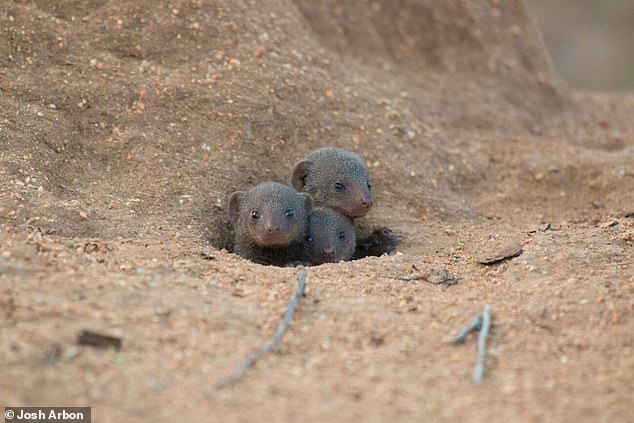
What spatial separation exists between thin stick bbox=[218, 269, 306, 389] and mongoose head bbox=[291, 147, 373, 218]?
1798 mm

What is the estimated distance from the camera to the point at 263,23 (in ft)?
21.7

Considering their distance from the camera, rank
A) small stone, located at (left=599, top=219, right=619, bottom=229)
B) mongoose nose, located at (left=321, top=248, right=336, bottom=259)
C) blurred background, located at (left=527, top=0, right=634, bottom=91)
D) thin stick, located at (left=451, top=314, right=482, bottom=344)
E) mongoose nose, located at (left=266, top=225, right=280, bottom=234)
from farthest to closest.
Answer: blurred background, located at (left=527, top=0, right=634, bottom=91), small stone, located at (left=599, top=219, right=619, bottom=229), mongoose nose, located at (left=321, top=248, right=336, bottom=259), mongoose nose, located at (left=266, top=225, right=280, bottom=234), thin stick, located at (left=451, top=314, right=482, bottom=344)

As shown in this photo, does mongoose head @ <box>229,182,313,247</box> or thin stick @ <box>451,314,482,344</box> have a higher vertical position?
mongoose head @ <box>229,182,313,247</box>

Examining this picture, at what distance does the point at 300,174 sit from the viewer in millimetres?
5938

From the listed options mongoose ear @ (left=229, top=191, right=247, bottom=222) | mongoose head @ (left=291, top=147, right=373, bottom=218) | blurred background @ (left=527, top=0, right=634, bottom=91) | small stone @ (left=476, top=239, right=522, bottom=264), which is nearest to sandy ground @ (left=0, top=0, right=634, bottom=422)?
small stone @ (left=476, top=239, right=522, bottom=264)

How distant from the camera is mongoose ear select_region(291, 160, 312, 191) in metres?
5.91

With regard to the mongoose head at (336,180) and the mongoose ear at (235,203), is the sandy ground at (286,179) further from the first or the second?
the mongoose head at (336,180)

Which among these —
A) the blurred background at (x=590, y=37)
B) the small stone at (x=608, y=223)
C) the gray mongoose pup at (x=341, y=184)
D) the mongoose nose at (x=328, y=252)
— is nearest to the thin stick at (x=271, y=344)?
the mongoose nose at (x=328, y=252)

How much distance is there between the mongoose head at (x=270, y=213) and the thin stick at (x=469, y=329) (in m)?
1.91

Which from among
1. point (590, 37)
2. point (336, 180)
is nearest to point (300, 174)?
point (336, 180)

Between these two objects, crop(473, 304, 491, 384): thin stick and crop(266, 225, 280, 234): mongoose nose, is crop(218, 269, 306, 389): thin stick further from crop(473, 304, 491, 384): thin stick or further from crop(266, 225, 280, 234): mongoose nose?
crop(266, 225, 280, 234): mongoose nose

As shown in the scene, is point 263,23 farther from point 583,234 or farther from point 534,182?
point 583,234

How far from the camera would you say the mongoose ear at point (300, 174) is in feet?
19.4

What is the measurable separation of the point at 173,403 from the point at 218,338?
1.68ft
